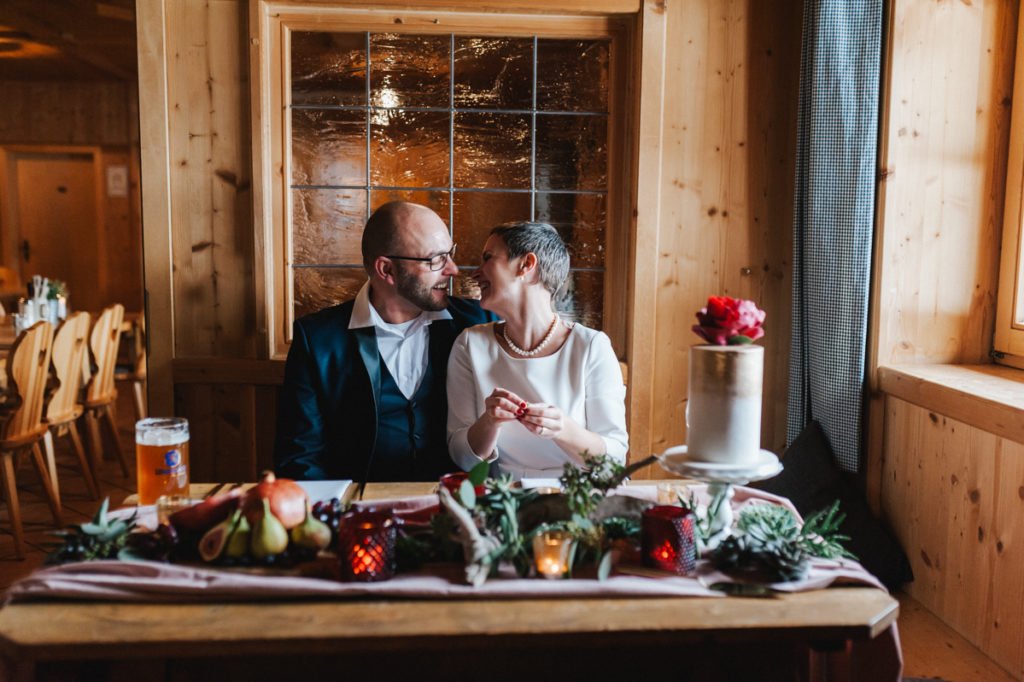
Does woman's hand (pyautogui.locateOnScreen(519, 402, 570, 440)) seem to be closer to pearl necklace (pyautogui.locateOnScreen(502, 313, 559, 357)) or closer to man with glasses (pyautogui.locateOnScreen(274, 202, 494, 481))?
pearl necklace (pyautogui.locateOnScreen(502, 313, 559, 357))

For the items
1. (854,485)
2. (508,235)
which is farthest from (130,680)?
(854,485)

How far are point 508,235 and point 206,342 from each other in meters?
1.31

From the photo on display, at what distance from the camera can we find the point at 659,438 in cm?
288

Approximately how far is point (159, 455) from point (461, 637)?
0.76m

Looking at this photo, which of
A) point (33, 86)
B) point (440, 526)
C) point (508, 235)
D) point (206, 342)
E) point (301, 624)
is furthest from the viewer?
point (33, 86)

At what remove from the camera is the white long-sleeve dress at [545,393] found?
6.65ft

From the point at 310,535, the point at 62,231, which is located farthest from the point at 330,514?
the point at 62,231

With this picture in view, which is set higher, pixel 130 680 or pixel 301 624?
pixel 301 624

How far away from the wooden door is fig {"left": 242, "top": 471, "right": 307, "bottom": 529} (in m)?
7.93

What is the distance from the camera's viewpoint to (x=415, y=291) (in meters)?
2.25

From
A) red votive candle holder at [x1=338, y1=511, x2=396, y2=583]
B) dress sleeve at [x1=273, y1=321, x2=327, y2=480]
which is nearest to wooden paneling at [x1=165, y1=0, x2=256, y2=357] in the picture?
dress sleeve at [x1=273, y1=321, x2=327, y2=480]

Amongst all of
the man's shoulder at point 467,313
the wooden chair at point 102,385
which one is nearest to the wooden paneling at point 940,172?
the man's shoulder at point 467,313

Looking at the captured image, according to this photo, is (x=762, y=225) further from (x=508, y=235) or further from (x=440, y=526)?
(x=440, y=526)

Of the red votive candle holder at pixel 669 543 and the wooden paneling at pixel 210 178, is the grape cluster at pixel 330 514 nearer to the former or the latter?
the red votive candle holder at pixel 669 543
